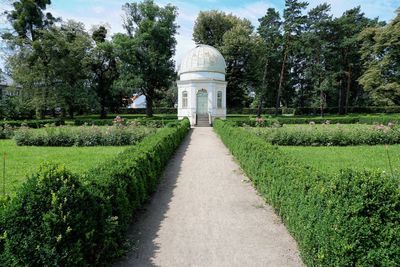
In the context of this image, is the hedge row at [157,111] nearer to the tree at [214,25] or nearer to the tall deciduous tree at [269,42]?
the tree at [214,25]

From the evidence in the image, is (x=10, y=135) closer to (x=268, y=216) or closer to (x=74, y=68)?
(x=74, y=68)

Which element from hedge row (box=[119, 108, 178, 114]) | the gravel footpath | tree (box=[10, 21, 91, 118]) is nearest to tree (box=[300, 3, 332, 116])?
hedge row (box=[119, 108, 178, 114])

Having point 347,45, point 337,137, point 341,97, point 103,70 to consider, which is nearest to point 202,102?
point 103,70

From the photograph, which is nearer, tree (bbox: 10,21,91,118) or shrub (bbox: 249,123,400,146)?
shrub (bbox: 249,123,400,146)

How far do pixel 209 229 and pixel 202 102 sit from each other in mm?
26630

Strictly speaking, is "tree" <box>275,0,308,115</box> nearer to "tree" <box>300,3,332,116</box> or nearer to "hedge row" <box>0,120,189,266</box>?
"tree" <box>300,3,332,116</box>

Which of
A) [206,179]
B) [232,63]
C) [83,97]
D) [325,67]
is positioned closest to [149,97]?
[83,97]

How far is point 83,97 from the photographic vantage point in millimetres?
32250

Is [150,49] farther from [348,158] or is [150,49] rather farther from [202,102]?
[348,158]

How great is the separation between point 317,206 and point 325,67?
4347 cm

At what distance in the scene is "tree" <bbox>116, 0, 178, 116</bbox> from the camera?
3556cm

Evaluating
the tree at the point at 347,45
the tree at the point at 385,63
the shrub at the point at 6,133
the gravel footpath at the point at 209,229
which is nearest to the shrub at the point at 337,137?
the gravel footpath at the point at 209,229

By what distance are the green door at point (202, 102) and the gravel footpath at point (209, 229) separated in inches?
900

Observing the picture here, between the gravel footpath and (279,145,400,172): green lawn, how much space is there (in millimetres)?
3670
